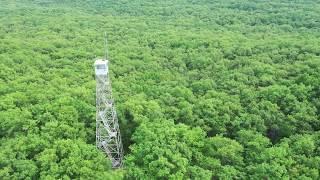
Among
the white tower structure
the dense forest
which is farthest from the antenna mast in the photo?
the dense forest

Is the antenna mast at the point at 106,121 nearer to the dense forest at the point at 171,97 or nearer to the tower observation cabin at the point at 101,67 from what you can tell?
the tower observation cabin at the point at 101,67

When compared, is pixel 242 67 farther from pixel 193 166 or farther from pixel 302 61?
pixel 193 166

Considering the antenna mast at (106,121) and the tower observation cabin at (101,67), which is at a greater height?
the tower observation cabin at (101,67)

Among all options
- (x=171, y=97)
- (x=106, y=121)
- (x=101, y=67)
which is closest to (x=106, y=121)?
(x=106, y=121)

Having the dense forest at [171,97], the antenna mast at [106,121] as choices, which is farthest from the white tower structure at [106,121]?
the dense forest at [171,97]

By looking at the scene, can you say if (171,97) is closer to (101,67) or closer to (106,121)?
(106,121)

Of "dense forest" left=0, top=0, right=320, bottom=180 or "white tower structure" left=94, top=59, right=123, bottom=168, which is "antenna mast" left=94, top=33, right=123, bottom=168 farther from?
"dense forest" left=0, top=0, right=320, bottom=180
